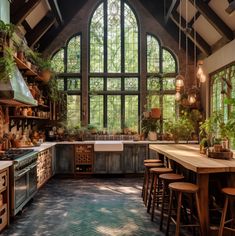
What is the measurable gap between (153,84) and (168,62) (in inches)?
31.4

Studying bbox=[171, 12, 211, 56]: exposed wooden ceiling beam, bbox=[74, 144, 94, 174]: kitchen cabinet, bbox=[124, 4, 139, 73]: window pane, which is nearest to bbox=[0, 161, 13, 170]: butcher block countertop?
bbox=[74, 144, 94, 174]: kitchen cabinet

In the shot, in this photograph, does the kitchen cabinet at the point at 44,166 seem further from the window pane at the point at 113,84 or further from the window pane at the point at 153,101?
the window pane at the point at 153,101

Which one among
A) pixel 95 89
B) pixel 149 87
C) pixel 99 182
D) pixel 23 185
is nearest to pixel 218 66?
pixel 149 87

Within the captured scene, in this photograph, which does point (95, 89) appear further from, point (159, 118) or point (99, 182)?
point (99, 182)

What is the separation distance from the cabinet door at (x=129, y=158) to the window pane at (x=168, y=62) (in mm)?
2641

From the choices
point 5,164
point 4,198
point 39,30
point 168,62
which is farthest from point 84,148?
point 5,164

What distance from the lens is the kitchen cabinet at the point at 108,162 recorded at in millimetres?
7848

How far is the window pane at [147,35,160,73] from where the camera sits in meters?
8.95

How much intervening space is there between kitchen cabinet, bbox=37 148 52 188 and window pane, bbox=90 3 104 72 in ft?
9.99

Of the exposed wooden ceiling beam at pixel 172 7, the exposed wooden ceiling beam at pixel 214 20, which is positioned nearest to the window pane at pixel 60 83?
the exposed wooden ceiling beam at pixel 172 7

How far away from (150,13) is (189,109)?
3035 mm

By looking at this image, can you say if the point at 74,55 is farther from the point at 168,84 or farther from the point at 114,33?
the point at 168,84

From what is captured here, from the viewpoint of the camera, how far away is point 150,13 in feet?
29.1

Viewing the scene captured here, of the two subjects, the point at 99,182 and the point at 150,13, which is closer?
the point at 99,182
